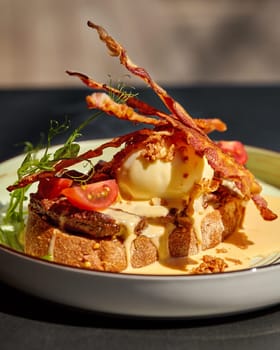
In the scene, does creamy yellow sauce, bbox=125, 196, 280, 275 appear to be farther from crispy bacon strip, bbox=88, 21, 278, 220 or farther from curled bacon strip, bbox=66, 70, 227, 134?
curled bacon strip, bbox=66, 70, 227, 134

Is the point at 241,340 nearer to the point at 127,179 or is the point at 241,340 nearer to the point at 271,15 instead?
the point at 127,179

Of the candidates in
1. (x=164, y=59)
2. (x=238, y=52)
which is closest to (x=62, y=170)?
(x=164, y=59)

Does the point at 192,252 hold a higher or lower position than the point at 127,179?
lower

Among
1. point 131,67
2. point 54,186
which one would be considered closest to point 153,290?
point 54,186

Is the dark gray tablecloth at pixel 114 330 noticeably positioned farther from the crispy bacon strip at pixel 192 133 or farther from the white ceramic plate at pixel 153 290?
the crispy bacon strip at pixel 192 133

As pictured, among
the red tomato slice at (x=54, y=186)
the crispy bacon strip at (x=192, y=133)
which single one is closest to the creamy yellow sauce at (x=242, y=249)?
the crispy bacon strip at (x=192, y=133)

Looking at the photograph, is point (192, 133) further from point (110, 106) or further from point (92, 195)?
point (92, 195)
